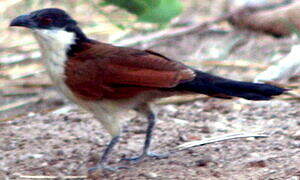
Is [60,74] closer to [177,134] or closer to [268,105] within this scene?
[177,134]

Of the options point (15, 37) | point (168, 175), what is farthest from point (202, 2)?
point (168, 175)

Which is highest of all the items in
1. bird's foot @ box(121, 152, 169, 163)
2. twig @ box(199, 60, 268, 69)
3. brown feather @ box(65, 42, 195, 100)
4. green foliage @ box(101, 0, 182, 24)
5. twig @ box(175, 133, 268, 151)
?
green foliage @ box(101, 0, 182, 24)

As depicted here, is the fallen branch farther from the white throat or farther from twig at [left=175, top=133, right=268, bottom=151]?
twig at [left=175, top=133, right=268, bottom=151]

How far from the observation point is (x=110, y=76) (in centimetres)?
320

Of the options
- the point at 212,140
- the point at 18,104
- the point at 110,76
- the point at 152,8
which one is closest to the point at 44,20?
the point at 110,76

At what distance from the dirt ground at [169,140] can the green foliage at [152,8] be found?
78 centimetres

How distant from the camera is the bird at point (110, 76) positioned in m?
3.17

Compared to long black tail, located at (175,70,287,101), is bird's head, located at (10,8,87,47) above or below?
above

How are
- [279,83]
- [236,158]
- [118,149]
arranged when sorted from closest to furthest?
[236,158]
[118,149]
[279,83]

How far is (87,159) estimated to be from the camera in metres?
3.56

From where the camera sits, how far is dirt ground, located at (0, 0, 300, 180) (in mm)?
3234

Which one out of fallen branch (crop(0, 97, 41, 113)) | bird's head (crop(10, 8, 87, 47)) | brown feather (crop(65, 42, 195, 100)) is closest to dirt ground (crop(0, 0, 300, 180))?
fallen branch (crop(0, 97, 41, 113))

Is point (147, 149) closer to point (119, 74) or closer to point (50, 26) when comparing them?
point (119, 74)

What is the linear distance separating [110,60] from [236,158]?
921 mm
